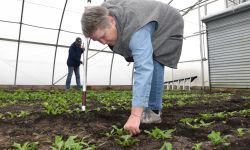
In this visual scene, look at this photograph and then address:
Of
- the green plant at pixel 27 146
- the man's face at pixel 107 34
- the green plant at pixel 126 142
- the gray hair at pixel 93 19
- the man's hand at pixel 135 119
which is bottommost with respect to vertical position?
the green plant at pixel 27 146

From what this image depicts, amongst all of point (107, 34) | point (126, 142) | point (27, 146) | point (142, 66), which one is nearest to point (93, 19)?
point (107, 34)

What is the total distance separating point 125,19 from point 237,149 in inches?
63.3

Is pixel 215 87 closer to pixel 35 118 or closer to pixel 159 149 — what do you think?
pixel 35 118

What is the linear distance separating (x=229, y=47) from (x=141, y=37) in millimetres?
13259

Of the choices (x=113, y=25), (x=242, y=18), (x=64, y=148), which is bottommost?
(x=64, y=148)

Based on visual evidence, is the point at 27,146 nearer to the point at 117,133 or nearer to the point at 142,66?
the point at 117,133

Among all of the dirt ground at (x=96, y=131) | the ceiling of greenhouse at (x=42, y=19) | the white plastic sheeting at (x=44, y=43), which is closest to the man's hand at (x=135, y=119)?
the dirt ground at (x=96, y=131)

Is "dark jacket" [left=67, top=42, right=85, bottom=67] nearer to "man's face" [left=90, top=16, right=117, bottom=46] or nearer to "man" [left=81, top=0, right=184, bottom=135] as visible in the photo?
"man" [left=81, top=0, right=184, bottom=135]

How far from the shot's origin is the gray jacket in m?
3.09

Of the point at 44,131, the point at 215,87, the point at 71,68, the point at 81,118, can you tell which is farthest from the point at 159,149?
the point at 215,87

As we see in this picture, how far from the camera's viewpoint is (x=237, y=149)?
2.35 metres

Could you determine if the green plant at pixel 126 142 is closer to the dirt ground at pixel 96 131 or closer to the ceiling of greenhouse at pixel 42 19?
the dirt ground at pixel 96 131

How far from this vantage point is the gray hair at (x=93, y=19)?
2.81 metres

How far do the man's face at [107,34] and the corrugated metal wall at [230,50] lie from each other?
40.1 feet
